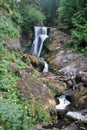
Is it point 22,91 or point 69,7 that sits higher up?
point 69,7

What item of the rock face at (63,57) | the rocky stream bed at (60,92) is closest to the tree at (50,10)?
the rock face at (63,57)

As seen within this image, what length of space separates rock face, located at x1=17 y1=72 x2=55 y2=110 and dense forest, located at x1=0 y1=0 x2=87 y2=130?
0.91 ft

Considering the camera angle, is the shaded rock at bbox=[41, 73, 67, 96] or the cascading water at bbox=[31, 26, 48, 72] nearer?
the shaded rock at bbox=[41, 73, 67, 96]

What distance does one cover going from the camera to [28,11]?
Answer: 31.4 metres

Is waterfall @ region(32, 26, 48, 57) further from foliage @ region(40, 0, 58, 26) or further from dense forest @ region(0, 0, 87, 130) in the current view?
foliage @ region(40, 0, 58, 26)

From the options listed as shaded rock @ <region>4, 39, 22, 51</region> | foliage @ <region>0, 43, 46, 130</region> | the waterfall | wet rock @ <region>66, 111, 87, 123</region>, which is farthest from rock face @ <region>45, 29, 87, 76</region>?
foliage @ <region>0, 43, 46, 130</region>

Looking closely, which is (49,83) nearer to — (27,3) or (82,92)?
(82,92)

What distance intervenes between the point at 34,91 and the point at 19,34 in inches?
580

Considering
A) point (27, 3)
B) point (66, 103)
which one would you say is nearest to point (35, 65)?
point (66, 103)

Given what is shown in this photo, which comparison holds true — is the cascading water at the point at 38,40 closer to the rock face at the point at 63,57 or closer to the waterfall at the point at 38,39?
the waterfall at the point at 38,39

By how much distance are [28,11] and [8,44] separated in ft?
50.2

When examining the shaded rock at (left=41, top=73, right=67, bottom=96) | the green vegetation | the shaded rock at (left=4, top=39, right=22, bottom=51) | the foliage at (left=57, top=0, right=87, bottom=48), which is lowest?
the shaded rock at (left=41, top=73, right=67, bottom=96)

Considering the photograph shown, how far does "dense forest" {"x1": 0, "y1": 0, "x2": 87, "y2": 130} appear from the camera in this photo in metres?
8.04

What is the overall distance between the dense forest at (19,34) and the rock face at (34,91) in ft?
0.91
